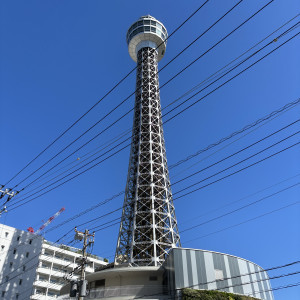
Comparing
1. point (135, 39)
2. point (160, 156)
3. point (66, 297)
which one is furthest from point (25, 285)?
point (135, 39)

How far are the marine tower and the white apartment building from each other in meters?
18.6

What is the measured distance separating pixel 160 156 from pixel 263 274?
2733 cm

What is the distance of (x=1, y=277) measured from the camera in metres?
56.8

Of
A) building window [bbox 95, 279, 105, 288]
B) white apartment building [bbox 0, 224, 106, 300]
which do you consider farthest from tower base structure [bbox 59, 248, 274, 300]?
white apartment building [bbox 0, 224, 106, 300]

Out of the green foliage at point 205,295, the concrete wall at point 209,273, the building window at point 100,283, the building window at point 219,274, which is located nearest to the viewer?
the green foliage at point 205,295

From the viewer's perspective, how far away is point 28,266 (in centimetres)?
6159

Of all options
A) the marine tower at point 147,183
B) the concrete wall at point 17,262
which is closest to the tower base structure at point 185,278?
the marine tower at point 147,183

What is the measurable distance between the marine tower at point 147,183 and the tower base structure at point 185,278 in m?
6.56

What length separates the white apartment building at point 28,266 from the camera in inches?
2283

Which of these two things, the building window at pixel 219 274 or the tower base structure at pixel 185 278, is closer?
the tower base structure at pixel 185 278

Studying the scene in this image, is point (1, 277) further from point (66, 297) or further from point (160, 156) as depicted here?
point (160, 156)

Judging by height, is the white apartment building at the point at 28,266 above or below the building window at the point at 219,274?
above

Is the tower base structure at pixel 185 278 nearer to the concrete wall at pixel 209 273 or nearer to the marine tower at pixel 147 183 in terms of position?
the concrete wall at pixel 209 273

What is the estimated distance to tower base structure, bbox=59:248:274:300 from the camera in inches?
1089
